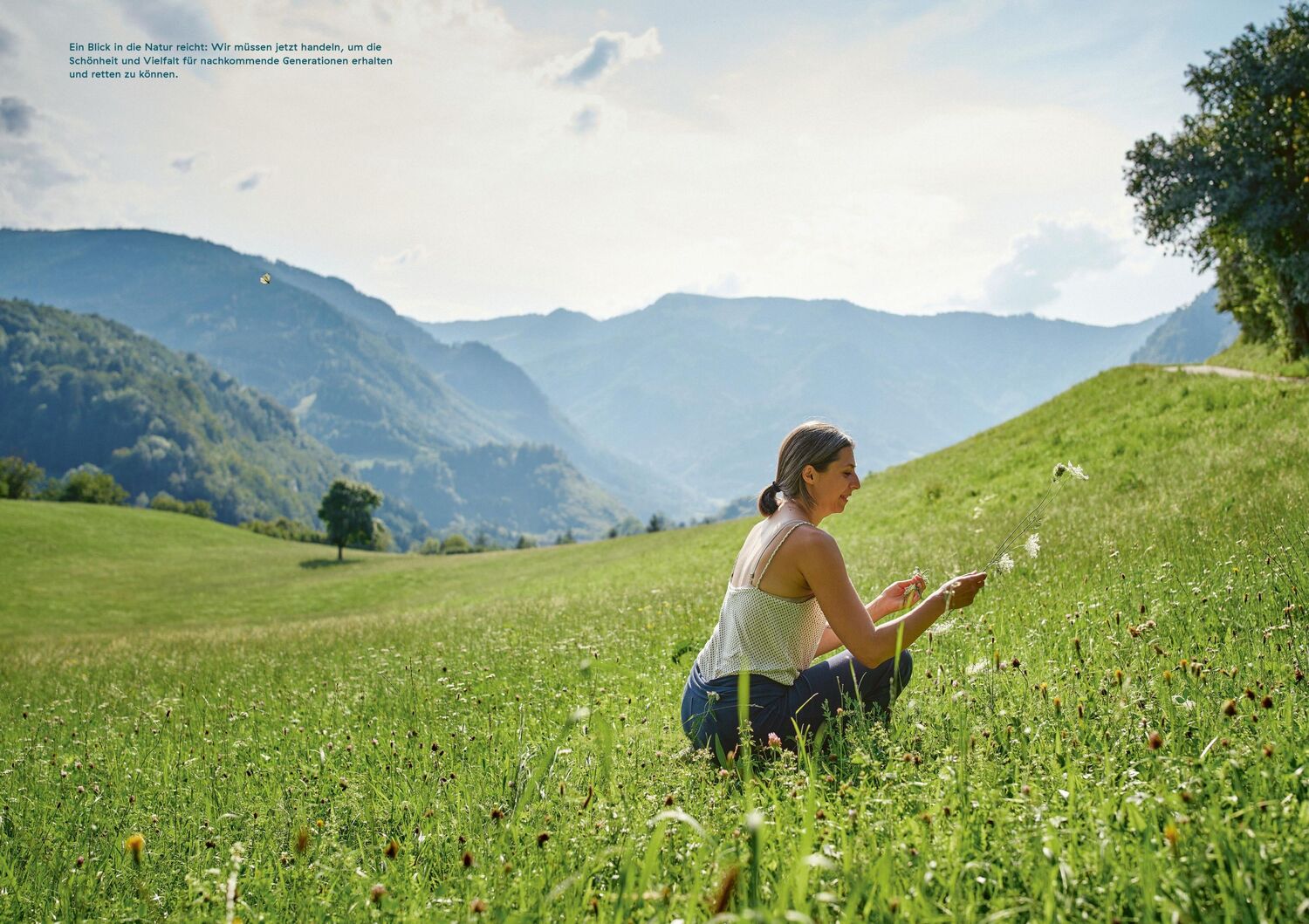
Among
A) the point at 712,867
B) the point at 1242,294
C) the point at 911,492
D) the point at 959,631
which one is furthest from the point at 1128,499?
the point at 1242,294

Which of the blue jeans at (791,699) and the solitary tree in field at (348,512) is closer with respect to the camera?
the blue jeans at (791,699)

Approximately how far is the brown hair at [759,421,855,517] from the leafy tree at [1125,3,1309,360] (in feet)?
99.5

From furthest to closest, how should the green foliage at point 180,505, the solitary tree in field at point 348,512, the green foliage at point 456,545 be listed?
the green foliage at point 456,545 → the green foliage at point 180,505 → the solitary tree in field at point 348,512

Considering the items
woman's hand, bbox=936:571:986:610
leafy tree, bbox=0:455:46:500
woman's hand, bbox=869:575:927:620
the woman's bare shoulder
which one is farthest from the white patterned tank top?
leafy tree, bbox=0:455:46:500

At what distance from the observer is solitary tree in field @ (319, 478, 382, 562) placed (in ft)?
265

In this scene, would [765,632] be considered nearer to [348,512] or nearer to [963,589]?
[963,589]

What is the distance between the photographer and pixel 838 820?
3.25m

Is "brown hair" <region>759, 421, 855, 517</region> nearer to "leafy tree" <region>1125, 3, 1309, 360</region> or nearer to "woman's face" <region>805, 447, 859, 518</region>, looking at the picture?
"woman's face" <region>805, 447, 859, 518</region>

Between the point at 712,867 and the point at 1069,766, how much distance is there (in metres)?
1.50

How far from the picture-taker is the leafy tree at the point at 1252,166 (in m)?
27.0

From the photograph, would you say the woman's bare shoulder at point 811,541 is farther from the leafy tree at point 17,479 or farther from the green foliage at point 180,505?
the green foliage at point 180,505

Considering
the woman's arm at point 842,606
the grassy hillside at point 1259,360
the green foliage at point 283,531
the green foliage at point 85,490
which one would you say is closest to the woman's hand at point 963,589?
the woman's arm at point 842,606

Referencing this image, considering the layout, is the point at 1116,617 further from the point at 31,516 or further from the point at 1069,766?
the point at 31,516

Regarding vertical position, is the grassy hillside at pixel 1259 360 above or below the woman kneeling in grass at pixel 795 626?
above
